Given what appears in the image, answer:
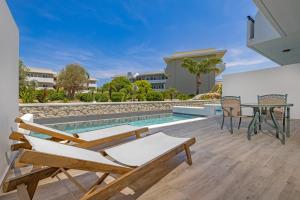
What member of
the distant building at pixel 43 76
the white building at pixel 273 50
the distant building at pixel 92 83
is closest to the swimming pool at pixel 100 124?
the white building at pixel 273 50

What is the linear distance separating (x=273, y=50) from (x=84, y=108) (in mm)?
10048

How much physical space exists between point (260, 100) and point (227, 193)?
3.61 m

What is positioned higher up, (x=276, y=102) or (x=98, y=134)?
(x=276, y=102)

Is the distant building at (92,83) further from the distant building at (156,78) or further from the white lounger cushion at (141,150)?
the white lounger cushion at (141,150)

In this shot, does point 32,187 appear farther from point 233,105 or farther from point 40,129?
point 233,105

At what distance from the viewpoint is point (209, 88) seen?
27.4 m

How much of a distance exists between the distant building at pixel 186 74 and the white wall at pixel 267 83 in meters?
18.6

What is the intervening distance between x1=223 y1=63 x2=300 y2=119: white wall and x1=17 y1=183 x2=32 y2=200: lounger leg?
908cm

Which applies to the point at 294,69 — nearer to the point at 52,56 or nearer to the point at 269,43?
the point at 269,43

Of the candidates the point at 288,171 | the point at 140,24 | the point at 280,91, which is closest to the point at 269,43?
the point at 280,91

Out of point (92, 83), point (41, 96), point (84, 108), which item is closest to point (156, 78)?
point (92, 83)

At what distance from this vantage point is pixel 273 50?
787 cm

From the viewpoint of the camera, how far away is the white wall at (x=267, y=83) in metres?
7.14

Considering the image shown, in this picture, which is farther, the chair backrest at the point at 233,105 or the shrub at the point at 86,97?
the shrub at the point at 86,97
